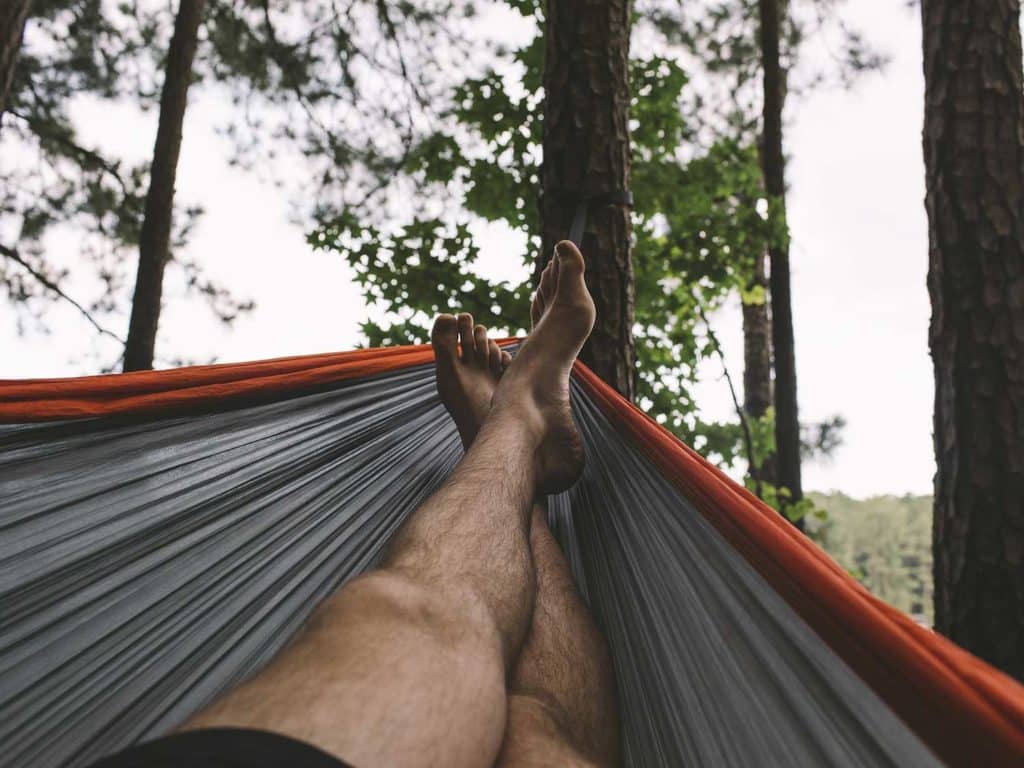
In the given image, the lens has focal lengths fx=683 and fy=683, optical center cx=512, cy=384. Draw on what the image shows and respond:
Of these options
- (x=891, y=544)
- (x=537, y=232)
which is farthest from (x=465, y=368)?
(x=891, y=544)

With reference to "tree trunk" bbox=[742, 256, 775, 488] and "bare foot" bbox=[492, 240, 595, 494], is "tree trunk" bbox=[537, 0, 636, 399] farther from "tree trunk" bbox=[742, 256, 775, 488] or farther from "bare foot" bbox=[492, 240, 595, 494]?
"tree trunk" bbox=[742, 256, 775, 488]

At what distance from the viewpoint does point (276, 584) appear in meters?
1.04

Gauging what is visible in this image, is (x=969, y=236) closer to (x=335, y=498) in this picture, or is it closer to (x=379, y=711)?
(x=335, y=498)

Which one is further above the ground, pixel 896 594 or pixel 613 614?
pixel 613 614

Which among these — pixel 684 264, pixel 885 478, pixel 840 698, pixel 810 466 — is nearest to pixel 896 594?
pixel 885 478

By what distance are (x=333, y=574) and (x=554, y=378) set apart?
1.80 feet

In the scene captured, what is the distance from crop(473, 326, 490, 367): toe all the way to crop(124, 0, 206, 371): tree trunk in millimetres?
1839

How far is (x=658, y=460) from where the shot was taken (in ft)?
3.25

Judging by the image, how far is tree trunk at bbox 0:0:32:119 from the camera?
240 cm

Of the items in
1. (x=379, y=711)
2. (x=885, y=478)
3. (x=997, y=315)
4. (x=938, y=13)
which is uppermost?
(x=938, y=13)

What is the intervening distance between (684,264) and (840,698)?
297cm

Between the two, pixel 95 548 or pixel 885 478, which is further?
pixel 885 478

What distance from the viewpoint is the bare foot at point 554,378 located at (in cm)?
122

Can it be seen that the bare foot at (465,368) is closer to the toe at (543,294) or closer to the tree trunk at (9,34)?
the toe at (543,294)
